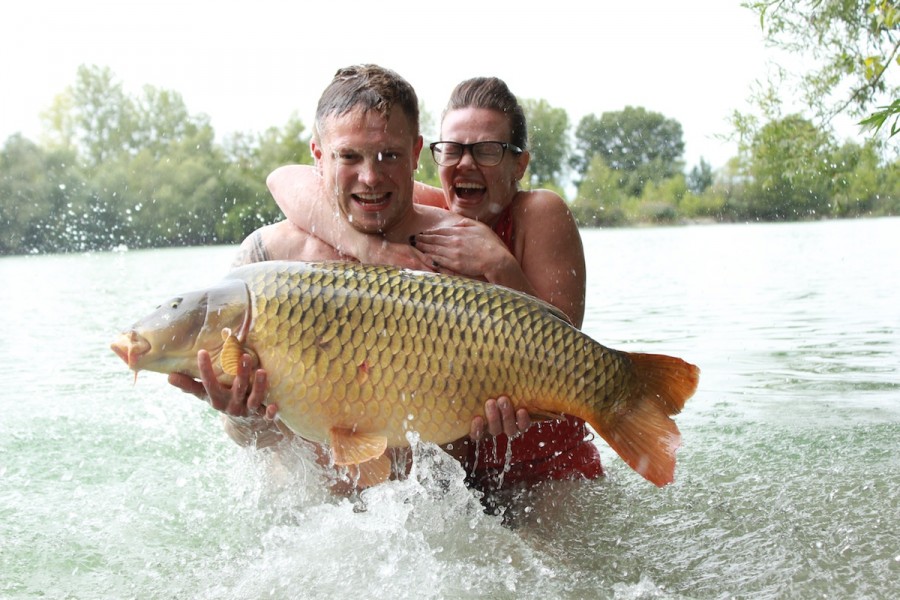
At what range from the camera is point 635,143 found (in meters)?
41.6

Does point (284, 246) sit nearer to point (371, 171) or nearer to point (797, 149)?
point (371, 171)

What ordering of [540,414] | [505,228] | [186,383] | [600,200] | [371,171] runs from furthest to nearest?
[600,200] < [505,228] < [371,171] < [540,414] < [186,383]

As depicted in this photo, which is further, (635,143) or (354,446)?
(635,143)

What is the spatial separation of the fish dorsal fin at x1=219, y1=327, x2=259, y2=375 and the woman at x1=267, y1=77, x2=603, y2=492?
749 mm

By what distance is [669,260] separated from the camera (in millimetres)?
22734

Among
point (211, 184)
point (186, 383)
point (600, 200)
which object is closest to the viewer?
point (186, 383)

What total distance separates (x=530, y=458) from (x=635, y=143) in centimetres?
3955

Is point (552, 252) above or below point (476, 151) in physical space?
below

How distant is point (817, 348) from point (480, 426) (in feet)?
19.9

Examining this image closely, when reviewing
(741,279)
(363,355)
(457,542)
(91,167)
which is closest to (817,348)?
(457,542)

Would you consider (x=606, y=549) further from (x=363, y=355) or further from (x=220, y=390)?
(x=220, y=390)

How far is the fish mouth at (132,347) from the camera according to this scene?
104 inches

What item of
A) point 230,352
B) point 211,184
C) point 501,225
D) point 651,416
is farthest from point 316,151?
point 211,184

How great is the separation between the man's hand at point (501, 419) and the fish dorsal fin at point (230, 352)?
72 cm
